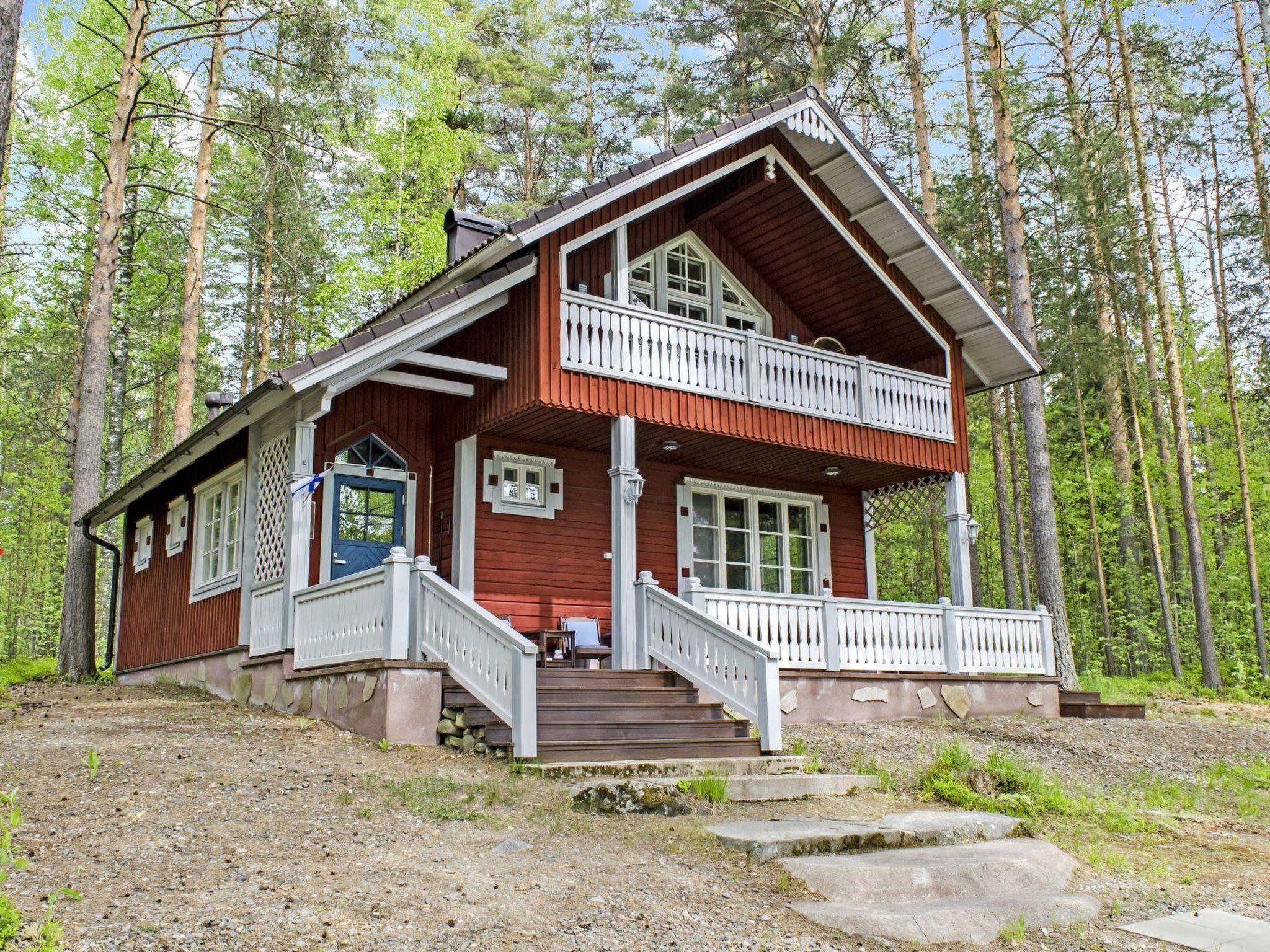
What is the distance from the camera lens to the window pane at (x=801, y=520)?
1573cm

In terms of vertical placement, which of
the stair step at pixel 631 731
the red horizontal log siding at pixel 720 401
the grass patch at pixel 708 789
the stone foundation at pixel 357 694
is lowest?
the grass patch at pixel 708 789

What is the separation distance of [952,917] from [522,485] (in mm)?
8745

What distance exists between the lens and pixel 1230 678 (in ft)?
75.8

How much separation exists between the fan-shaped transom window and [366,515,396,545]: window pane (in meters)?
0.61

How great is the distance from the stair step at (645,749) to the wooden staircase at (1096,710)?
680 centimetres

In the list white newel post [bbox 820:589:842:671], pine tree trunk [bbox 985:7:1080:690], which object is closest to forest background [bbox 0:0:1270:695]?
pine tree trunk [bbox 985:7:1080:690]

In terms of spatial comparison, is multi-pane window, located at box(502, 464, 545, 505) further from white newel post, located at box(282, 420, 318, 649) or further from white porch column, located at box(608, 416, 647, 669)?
white newel post, located at box(282, 420, 318, 649)

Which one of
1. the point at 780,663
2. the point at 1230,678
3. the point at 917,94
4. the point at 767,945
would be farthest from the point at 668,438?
the point at 1230,678

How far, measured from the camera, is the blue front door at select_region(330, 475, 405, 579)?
40.7ft

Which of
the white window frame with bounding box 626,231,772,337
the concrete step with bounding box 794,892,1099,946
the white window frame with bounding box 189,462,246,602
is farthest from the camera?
the white window frame with bounding box 626,231,772,337

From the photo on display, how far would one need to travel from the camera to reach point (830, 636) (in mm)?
12430

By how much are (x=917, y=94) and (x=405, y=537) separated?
Result: 14.0 m

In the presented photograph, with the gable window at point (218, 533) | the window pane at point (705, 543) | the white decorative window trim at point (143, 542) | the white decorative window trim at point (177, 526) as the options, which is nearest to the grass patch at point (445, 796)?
the gable window at point (218, 533)

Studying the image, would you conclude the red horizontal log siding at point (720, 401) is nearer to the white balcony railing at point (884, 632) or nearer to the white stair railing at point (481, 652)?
the white balcony railing at point (884, 632)
